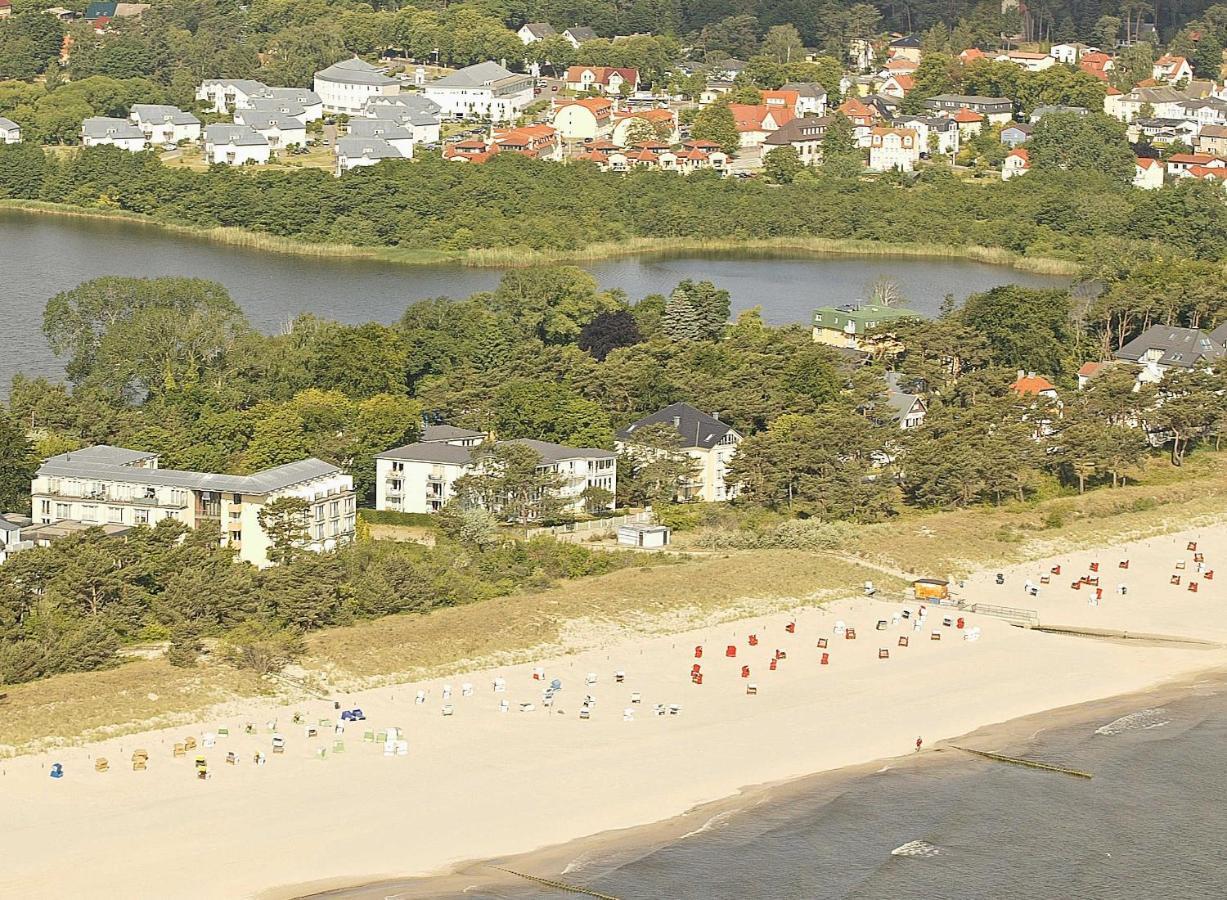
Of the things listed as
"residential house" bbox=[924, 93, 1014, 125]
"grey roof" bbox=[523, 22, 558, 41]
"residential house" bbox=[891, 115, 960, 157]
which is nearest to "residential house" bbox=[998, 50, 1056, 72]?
"residential house" bbox=[924, 93, 1014, 125]

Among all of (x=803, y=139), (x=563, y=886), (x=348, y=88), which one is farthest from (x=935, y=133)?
(x=563, y=886)

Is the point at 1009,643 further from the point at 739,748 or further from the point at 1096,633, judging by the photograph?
the point at 739,748

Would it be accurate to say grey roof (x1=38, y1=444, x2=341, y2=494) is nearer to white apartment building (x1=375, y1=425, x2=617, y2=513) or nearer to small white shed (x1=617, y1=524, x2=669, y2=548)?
white apartment building (x1=375, y1=425, x2=617, y2=513)

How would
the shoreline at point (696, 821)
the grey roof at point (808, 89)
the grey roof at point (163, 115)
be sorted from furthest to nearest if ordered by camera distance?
1. the grey roof at point (808, 89)
2. the grey roof at point (163, 115)
3. the shoreline at point (696, 821)

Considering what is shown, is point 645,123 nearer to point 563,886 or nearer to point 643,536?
point 643,536

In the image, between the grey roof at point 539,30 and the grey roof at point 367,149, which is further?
the grey roof at point 539,30

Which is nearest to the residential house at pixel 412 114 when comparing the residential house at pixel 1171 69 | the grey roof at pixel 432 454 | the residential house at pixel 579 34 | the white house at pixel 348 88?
the white house at pixel 348 88

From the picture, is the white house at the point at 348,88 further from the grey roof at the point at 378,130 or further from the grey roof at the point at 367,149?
the grey roof at the point at 367,149
